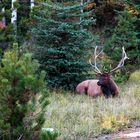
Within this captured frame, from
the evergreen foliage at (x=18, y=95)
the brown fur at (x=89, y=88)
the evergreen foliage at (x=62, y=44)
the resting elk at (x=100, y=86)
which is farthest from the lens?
the evergreen foliage at (x=62, y=44)

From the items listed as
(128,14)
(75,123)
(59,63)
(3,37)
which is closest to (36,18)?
(59,63)

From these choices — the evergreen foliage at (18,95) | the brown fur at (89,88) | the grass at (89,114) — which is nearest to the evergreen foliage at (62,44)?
the brown fur at (89,88)

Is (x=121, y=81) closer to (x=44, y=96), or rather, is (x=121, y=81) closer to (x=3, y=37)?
(x=3, y=37)

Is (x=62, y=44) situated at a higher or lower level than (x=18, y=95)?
higher

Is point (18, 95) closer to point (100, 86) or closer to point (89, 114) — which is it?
point (89, 114)

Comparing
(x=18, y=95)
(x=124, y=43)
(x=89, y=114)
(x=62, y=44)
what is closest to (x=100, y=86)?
(x=62, y=44)

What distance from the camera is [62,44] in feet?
45.2

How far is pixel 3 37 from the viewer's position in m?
11.2

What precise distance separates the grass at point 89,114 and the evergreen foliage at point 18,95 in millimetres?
2412

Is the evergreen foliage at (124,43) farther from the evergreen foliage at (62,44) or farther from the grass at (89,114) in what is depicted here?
the grass at (89,114)

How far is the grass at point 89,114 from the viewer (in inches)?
342

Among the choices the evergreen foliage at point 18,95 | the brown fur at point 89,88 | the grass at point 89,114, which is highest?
the evergreen foliage at point 18,95

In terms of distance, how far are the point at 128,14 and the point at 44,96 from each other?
11004 millimetres

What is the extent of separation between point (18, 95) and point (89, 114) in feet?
14.1
